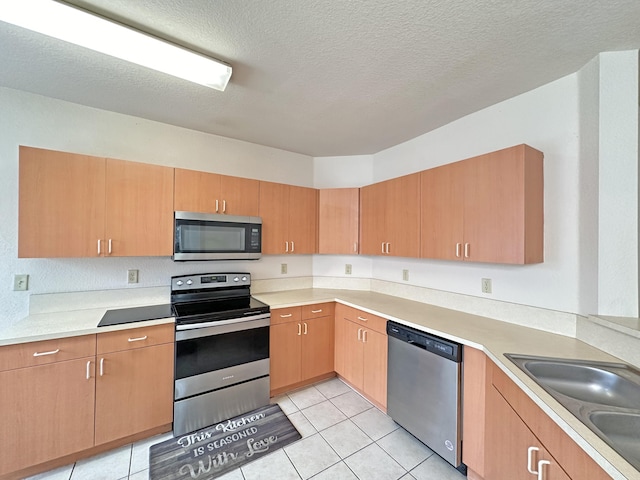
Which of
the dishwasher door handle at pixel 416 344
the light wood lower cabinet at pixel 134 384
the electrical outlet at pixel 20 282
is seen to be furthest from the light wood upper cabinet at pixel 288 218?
the electrical outlet at pixel 20 282

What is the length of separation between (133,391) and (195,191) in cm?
163

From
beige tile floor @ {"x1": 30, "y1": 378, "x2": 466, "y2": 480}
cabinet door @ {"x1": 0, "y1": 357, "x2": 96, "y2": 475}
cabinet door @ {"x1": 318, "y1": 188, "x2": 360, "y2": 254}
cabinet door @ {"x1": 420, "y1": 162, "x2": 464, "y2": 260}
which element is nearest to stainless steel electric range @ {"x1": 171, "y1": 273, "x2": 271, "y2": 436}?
beige tile floor @ {"x1": 30, "y1": 378, "x2": 466, "y2": 480}

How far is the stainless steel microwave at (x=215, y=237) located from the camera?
217 cm

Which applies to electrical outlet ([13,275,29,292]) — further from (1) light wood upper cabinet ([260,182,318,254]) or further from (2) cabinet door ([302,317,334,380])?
(2) cabinet door ([302,317,334,380])

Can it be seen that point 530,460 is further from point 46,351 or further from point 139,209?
point 139,209

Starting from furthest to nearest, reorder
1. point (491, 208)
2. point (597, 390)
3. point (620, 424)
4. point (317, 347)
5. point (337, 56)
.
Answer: point (317, 347) < point (491, 208) < point (337, 56) < point (597, 390) < point (620, 424)

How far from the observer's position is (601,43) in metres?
1.41

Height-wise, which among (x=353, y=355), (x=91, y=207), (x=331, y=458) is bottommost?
(x=331, y=458)

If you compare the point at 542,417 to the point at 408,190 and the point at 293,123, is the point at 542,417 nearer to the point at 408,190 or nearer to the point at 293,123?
the point at 408,190

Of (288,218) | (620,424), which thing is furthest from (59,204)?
(620,424)

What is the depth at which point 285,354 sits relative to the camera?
243 cm

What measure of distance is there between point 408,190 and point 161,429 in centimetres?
287

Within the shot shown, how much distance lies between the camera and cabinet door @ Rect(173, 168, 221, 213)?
7.26ft

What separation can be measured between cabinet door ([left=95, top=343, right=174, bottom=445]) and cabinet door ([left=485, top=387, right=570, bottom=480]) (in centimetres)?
218
